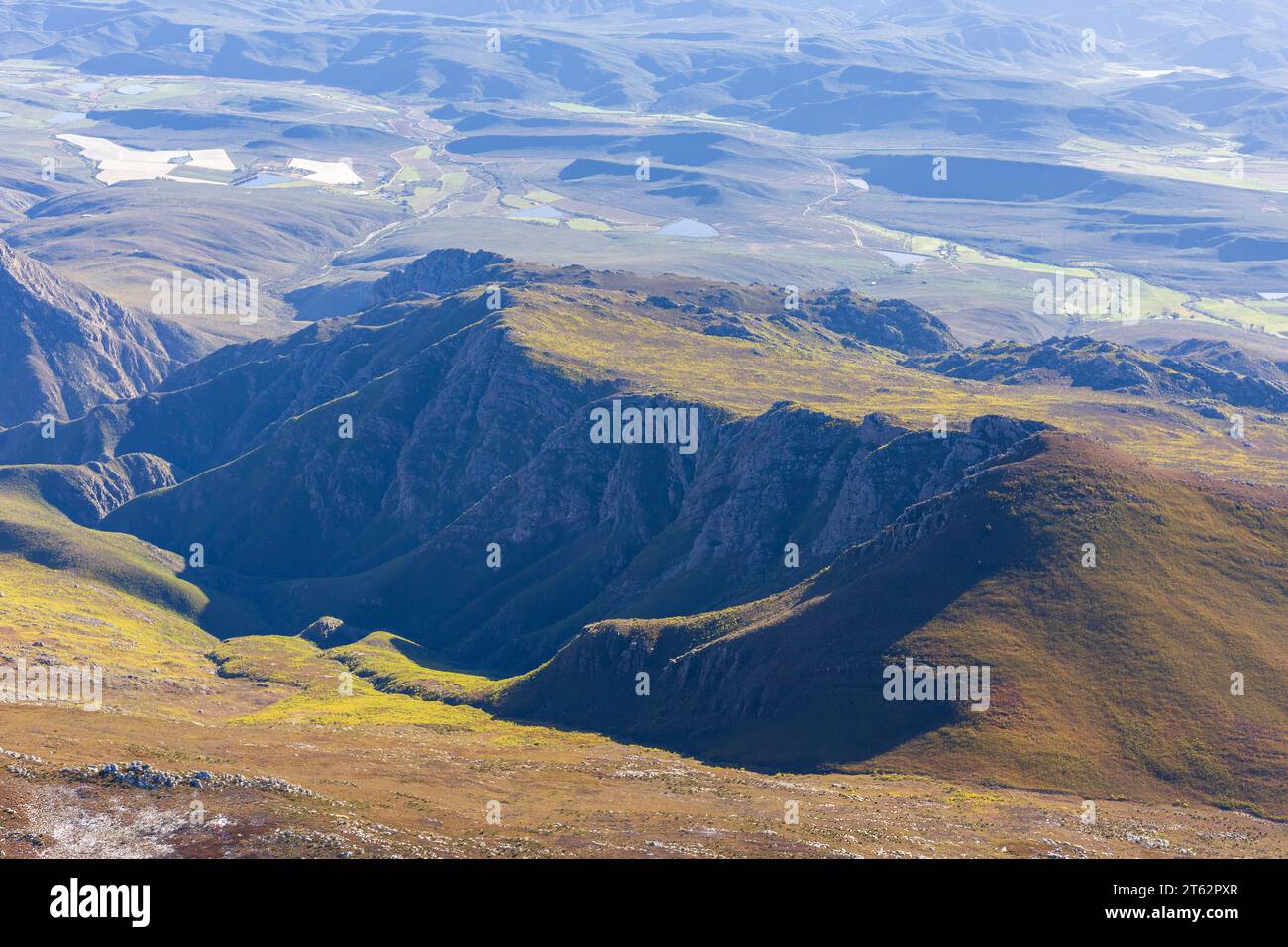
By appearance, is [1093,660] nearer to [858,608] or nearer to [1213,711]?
[1213,711]

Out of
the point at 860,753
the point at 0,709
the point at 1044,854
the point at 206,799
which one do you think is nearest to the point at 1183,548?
the point at 860,753

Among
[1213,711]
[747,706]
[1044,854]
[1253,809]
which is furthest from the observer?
[747,706]

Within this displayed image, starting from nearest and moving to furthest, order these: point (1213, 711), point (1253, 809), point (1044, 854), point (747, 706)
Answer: point (1044, 854) → point (1253, 809) → point (1213, 711) → point (747, 706)

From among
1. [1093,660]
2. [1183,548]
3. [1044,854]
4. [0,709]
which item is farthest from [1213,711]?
[0,709]

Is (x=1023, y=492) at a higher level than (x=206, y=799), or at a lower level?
higher

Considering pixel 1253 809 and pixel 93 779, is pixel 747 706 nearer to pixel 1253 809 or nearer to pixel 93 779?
pixel 1253 809

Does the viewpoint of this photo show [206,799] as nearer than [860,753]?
Yes

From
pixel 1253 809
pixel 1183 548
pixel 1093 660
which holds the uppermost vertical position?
pixel 1183 548
